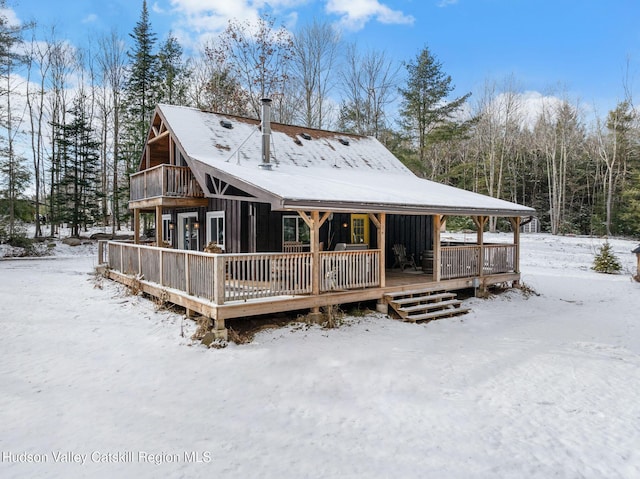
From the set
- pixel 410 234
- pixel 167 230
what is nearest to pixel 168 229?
pixel 167 230

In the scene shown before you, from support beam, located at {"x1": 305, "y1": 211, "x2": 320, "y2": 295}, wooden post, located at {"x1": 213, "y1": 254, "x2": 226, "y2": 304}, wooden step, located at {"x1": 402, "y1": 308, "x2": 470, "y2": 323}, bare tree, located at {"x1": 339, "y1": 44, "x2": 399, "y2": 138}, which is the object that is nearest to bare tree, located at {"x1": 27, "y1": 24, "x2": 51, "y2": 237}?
bare tree, located at {"x1": 339, "y1": 44, "x2": 399, "y2": 138}

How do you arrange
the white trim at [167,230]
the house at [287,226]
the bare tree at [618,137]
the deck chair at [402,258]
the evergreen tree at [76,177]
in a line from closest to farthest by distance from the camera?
the house at [287,226] → the deck chair at [402,258] → the white trim at [167,230] → the evergreen tree at [76,177] → the bare tree at [618,137]

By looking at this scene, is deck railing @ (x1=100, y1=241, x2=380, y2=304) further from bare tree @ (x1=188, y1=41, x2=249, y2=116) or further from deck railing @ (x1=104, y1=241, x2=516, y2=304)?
bare tree @ (x1=188, y1=41, x2=249, y2=116)

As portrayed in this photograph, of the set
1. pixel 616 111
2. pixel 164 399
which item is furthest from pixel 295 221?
pixel 616 111

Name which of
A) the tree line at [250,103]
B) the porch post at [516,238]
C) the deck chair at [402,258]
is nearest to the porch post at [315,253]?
the deck chair at [402,258]

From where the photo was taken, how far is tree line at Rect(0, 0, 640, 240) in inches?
1063

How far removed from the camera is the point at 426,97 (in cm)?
2852

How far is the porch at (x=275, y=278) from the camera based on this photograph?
25.5ft

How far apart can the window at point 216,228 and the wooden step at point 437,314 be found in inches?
246

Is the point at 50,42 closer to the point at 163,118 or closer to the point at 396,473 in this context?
the point at 163,118

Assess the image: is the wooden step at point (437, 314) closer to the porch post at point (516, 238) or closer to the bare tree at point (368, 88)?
the porch post at point (516, 238)

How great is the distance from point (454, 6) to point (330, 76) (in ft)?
34.9

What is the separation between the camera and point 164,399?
550 centimetres

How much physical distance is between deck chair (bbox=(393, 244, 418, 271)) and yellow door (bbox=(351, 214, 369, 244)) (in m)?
1.41
